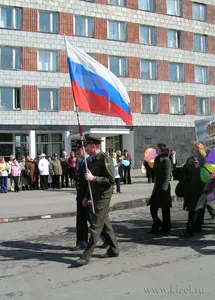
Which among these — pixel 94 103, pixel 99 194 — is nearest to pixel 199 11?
pixel 94 103

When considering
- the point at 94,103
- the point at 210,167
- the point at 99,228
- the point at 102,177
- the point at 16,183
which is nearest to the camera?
the point at 99,228

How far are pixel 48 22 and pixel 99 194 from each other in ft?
93.0

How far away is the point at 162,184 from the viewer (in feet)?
26.8

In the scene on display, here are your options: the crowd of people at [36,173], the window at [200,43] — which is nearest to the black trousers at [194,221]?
the crowd of people at [36,173]

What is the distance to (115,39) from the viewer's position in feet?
113

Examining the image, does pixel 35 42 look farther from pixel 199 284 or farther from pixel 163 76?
pixel 199 284

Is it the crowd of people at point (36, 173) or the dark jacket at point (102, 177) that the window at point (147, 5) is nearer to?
the crowd of people at point (36, 173)

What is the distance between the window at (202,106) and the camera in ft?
128

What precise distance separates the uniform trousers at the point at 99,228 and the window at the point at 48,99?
26092mm

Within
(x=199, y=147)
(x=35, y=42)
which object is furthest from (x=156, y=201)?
(x=35, y=42)

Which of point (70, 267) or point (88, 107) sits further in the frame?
point (88, 107)

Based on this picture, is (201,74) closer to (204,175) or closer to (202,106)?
(202,106)

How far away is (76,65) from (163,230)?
12.7 feet

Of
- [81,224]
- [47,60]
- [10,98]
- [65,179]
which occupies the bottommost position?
[81,224]
